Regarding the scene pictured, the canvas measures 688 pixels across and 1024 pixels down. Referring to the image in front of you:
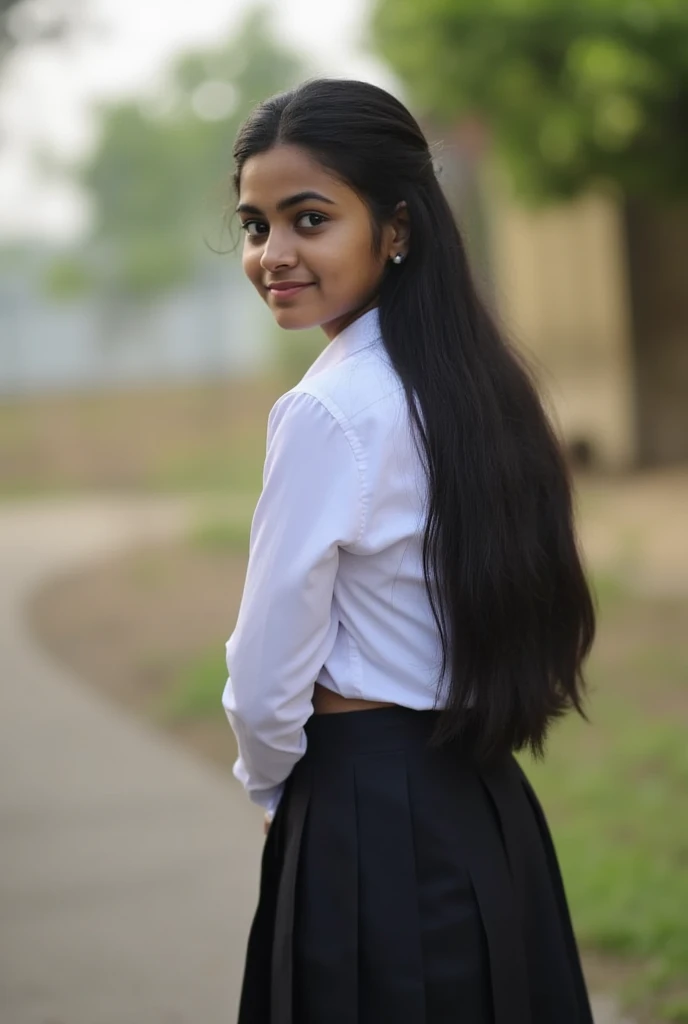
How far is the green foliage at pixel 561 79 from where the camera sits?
29.7ft

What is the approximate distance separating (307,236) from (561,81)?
8.53 metres

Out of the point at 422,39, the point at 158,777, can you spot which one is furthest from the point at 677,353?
the point at 158,777

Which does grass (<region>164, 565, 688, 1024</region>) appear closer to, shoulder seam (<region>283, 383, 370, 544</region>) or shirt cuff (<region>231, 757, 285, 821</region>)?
shirt cuff (<region>231, 757, 285, 821</region>)

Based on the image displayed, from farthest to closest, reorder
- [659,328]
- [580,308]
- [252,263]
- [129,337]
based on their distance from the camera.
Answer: [129,337]
[580,308]
[659,328]
[252,263]

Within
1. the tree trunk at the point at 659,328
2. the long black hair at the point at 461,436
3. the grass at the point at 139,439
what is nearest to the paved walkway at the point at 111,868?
the long black hair at the point at 461,436

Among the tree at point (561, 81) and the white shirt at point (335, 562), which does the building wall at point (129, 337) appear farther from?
the white shirt at point (335, 562)

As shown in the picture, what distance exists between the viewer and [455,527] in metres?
1.94

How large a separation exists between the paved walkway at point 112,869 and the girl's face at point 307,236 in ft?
6.62

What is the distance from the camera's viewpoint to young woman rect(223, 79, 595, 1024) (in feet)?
6.12

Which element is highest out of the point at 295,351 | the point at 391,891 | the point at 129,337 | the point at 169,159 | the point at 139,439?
the point at 169,159

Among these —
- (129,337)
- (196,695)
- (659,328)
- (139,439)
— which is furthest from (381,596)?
(129,337)

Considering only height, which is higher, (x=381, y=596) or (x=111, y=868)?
(x=381, y=596)

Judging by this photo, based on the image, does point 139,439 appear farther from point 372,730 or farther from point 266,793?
point 372,730

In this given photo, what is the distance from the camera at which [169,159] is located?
1419 inches
